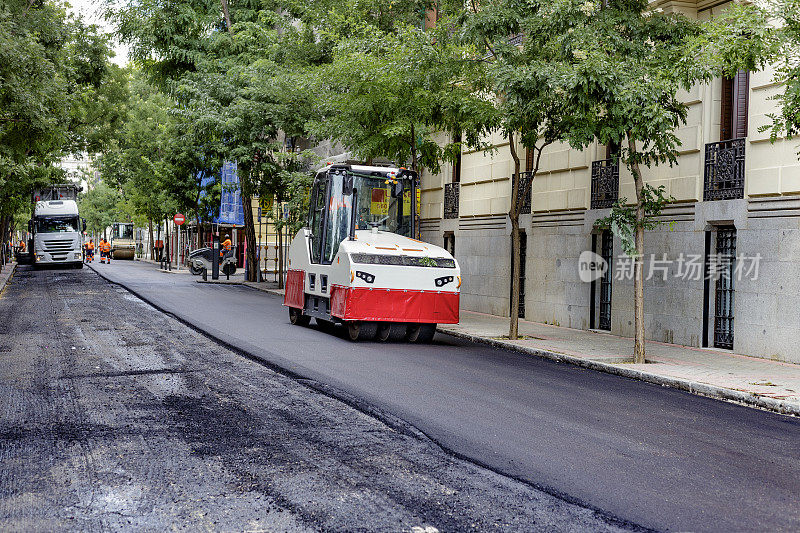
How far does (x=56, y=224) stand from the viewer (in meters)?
47.3

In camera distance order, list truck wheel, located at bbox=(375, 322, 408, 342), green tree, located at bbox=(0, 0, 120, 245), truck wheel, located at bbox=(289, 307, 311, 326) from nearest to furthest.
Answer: truck wheel, located at bbox=(375, 322, 408, 342)
truck wheel, located at bbox=(289, 307, 311, 326)
green tree, located at bbox=(0, 0, 120, 245)

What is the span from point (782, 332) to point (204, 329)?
390 inches

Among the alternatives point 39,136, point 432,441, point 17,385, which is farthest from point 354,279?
point 39,136

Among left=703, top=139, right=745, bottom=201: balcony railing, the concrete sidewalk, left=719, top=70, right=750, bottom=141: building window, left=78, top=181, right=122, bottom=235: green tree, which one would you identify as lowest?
the concrete sidewalk

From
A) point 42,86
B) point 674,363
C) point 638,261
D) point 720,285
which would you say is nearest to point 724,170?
point 720,285

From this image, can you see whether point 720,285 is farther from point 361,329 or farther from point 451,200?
point 451,200

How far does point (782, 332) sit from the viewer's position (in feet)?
44.9

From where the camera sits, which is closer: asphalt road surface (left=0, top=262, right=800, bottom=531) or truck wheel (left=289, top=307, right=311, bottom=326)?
asphalt road surface (left=0, top=262, right=800, bottom=531)

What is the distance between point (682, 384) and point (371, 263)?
576 centimetres

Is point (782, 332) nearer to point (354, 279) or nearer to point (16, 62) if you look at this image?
point (354, 279)

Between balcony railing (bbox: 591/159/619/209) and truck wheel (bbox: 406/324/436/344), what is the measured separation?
544 cm

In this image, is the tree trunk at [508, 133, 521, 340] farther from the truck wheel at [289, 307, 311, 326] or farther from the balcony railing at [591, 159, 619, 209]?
the truck wheel at [289, 307, 311, 326]

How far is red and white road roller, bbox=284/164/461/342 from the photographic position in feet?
48.6

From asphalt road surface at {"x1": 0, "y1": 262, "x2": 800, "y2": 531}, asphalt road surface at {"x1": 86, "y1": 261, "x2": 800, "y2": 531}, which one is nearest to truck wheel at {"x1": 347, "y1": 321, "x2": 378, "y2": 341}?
asphalt road surface at {"x1": 86, "y1": 261, "x2": 800, "y2": 531}
